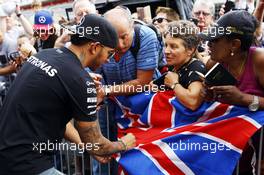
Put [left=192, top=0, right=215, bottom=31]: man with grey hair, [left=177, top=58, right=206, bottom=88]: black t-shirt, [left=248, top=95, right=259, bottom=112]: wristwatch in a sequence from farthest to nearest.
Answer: [left=192, top=0, right=215, bottom=31]: man with grey hair < [left=177, top=58, right=206, bottom=88]: black t-shirt < [left=248, top=95, right=259, bottom=112]: wristwatch

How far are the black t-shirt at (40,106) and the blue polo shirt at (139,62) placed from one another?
42.1 inches

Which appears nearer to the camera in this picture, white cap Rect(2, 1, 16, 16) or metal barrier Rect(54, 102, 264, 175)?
metal barrier Rect(54, 102, 264, 175)

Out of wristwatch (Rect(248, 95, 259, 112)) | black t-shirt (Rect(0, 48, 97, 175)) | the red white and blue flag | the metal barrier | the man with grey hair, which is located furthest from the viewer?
the man with grey hair

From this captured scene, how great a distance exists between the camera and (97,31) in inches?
98.8

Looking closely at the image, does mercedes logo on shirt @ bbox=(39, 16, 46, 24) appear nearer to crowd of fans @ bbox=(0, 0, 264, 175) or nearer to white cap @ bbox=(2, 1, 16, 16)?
crowd of fans @ bbox=(0, 0, 264, 175)

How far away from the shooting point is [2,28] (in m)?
6.20

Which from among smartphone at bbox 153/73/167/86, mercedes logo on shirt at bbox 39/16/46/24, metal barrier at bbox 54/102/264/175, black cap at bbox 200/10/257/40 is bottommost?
metal barrier at bbox 54/102/264/175

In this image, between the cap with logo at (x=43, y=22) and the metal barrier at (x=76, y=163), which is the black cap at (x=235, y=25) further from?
the cap with logo at (x=43, y=22)

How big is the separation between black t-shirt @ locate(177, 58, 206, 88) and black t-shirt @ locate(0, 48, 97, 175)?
2.96 ft

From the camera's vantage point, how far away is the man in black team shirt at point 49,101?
7.91 ft

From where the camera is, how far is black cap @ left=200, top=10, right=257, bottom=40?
8.98 ft

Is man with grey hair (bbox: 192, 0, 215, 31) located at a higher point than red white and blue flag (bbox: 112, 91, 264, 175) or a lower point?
higher

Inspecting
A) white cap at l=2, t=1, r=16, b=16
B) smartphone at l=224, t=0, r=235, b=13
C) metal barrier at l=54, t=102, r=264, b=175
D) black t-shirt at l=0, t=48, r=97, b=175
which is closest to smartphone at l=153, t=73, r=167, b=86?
metal barrier at l=54, t=102, r=264, b=175

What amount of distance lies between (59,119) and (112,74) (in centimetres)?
127
